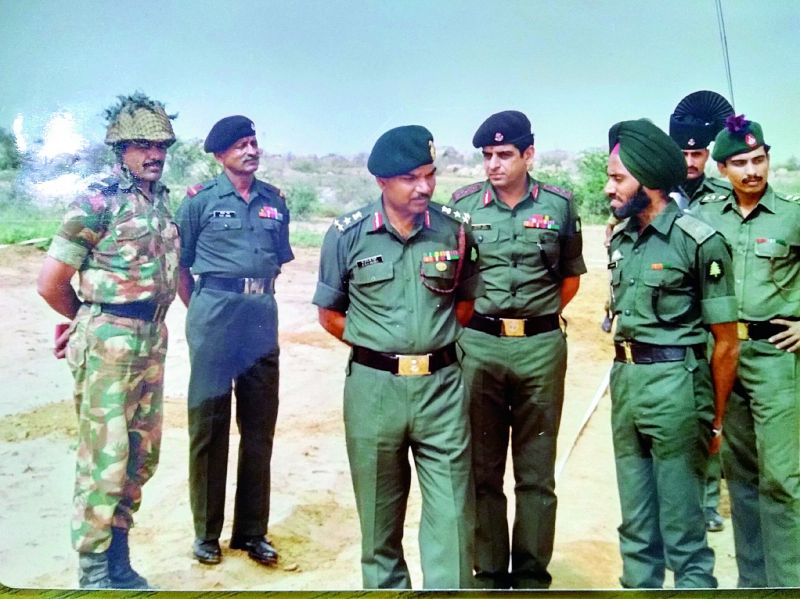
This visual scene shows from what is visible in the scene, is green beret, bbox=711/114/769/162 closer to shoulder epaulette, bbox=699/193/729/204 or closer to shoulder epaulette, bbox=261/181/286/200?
shoulder epaulette, bbox=699/193/729/204

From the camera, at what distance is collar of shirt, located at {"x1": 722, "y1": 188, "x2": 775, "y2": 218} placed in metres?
2.77

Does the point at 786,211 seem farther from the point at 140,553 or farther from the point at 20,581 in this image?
the point at 20,581

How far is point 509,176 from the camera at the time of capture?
2.79 m

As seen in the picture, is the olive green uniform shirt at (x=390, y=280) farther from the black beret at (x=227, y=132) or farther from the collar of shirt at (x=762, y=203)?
the collar of shirt at (x=762, y=203)

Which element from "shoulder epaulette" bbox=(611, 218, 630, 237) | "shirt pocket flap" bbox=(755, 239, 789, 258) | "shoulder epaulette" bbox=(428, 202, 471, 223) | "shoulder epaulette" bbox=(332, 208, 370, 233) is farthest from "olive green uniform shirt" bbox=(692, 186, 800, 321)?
"shoulder epaulette" bbox=(332, 208, 370, 233)

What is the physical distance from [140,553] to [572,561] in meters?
1.56

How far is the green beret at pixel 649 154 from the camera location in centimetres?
269

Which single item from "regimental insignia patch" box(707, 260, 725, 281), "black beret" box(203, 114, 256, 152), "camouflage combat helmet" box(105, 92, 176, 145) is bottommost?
"regimental insignia patch" box(707, 260, 725, 281)

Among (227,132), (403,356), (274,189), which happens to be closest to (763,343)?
(403,356)

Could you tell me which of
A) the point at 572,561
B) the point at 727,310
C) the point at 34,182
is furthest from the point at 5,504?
the point at 727,310

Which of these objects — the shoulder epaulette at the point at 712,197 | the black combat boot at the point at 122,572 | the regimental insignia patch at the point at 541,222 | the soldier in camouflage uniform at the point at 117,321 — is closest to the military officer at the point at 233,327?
the soldier in camouflage uniform at the point at 117,321

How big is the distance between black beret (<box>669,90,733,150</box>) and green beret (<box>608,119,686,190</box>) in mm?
87

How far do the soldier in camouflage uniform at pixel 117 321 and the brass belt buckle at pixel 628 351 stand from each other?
1.60 metres

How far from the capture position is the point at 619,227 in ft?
8.95
